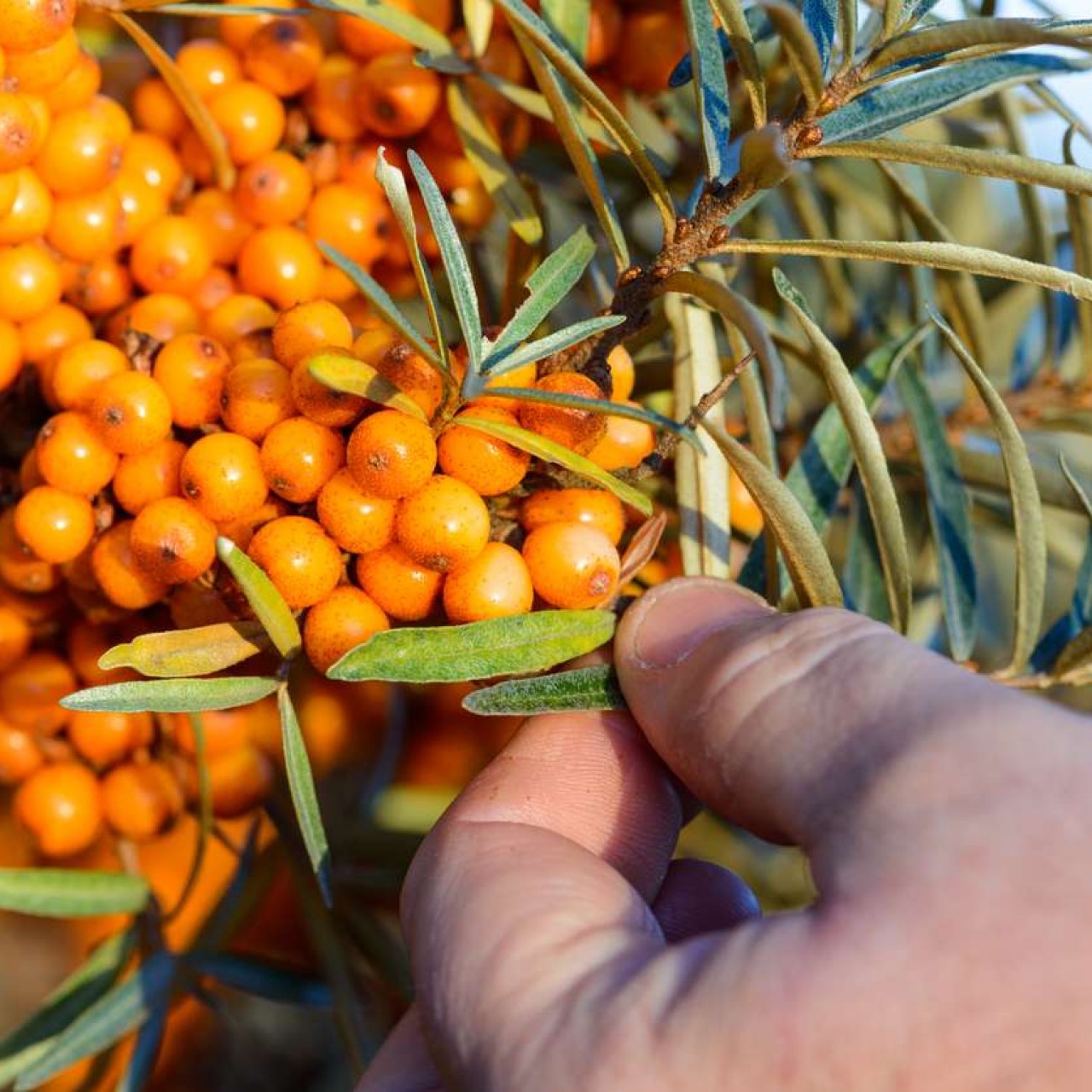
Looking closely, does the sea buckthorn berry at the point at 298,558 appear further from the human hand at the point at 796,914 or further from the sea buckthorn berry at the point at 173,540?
Answer: the human hand at the point at 796,914

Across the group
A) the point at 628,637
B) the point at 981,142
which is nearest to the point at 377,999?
the point at 628,637

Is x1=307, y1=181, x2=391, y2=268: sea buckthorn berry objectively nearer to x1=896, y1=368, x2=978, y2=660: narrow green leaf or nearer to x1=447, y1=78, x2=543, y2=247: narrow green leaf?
x1=447, y1=78, x2=543, y2=247: narrow green leaf

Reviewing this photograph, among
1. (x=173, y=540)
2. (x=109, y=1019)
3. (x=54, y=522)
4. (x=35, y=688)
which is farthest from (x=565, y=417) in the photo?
(x=109, y=1019)

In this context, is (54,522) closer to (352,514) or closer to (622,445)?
(352,514)

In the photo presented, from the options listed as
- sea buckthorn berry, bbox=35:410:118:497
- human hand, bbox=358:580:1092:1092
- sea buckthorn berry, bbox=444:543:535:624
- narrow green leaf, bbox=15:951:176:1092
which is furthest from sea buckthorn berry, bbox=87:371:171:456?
narrow green leaf, bbox=15:951:176:1092

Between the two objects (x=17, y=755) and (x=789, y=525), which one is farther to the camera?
(x=17, y=755)

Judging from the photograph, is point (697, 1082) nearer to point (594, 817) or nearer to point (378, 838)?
point (594, 817)
